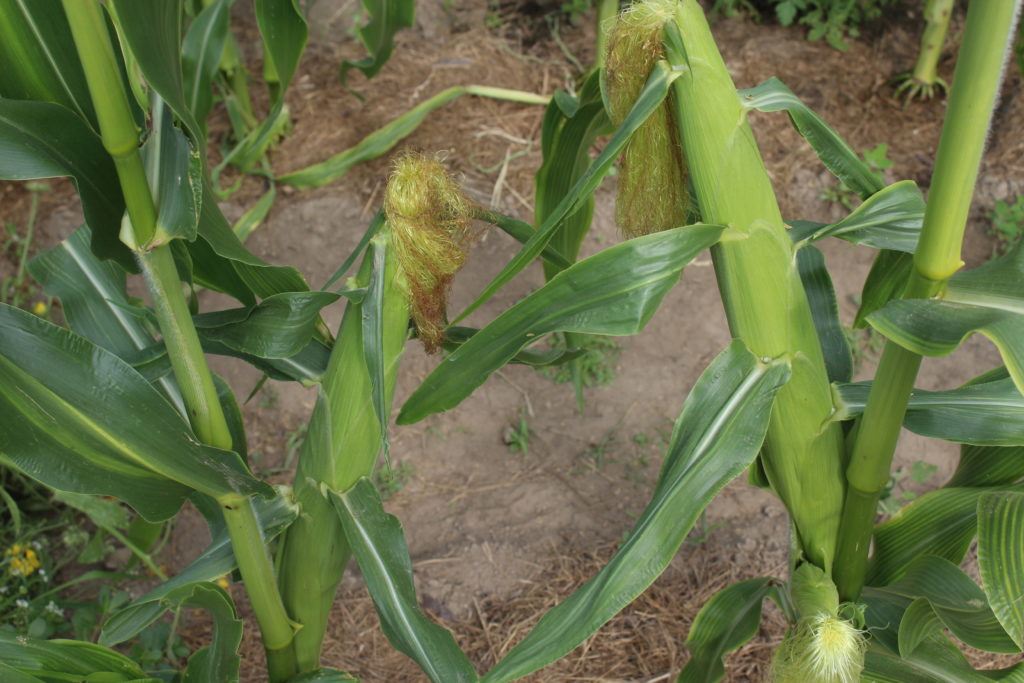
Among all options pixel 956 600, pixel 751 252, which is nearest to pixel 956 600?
pixel 956 600

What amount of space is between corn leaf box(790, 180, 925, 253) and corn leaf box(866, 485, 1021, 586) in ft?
1.11

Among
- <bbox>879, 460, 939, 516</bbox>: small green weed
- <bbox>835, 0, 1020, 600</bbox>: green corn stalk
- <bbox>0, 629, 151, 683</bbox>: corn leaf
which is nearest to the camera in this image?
<bbox>835, 0, 1020, 600</bbox>: green corn stalk

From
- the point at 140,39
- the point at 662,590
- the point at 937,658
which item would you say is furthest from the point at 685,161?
the point at 662,590

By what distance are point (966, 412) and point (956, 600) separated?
0.24m

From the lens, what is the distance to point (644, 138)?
101cm

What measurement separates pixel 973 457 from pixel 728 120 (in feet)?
2.03

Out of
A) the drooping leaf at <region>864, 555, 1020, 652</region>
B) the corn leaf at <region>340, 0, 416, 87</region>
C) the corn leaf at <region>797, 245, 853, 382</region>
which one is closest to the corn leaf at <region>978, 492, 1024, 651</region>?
the drooping leaf at <region>864, 555, 1020, 652</region>

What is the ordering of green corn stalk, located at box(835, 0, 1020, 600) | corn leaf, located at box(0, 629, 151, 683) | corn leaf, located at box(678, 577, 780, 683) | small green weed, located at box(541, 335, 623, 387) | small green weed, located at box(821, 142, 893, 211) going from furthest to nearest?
small green weed, located at box(821, 142, 893, 211) < small green weed, located at box(541, 335, 623, 387) < corn leaf, located at box(678, 577, 780, 683) < corn leaf, located at box(0, 629, 151, 683) < green corn stalk, located at box(835, 0, 1020, 600)

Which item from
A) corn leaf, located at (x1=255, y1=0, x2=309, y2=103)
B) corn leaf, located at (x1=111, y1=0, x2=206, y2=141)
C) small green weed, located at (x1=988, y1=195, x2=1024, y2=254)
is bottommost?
small green weed, located at (x1=988, y1=195, x2=1024, y2=254)

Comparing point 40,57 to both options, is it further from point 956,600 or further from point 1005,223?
point 1005,223

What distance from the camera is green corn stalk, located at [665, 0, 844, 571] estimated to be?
35.6 inches

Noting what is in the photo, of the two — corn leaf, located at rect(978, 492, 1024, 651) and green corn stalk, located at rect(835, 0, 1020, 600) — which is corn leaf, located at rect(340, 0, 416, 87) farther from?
corn leaf, located at rect(978, 492, 1024, 651)

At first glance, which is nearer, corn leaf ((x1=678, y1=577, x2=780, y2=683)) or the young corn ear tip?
the young corn ear tip

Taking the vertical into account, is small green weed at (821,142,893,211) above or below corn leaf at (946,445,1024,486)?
below
